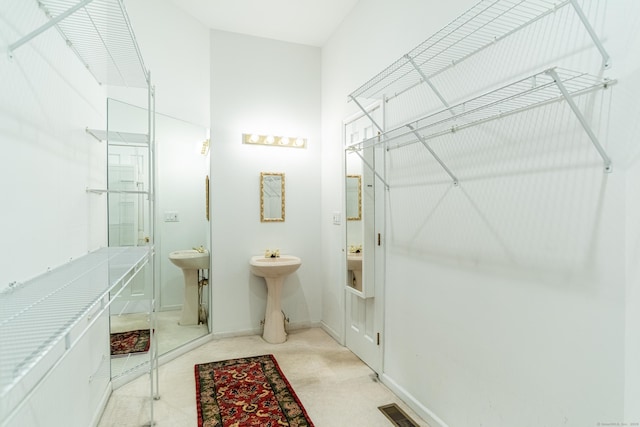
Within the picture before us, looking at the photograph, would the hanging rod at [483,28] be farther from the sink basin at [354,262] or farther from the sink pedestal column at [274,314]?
the sink pedestal column at [274,314]

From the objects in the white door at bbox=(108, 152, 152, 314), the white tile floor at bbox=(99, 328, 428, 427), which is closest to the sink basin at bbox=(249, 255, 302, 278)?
the white tile floor at bbox=(99, 328, 428, 427)

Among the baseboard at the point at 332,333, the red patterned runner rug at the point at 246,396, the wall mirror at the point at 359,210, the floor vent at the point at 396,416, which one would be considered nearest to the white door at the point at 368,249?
the wall mirror at the point at 359,210

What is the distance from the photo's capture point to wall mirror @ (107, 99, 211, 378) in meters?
2.50

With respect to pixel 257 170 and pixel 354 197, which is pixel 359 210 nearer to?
pixel 354 197

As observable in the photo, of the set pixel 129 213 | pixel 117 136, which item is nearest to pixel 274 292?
pixel 129 213

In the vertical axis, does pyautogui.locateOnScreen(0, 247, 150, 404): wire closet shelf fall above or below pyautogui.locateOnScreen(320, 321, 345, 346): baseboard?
above

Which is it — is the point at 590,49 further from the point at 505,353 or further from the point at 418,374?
the point at 418,374

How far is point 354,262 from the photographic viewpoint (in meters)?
2.98

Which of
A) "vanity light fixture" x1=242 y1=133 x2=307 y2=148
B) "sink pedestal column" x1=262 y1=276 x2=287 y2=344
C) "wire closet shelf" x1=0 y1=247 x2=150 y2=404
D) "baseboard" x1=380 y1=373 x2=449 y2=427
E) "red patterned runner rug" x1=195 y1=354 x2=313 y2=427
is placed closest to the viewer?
"wire closet shelf" x1=0 y1=247 x2=150 y2=404

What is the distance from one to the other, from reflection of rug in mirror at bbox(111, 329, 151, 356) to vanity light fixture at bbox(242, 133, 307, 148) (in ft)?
6.76

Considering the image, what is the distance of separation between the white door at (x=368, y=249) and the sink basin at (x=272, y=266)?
2.04 feet

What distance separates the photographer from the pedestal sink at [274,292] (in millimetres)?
3320

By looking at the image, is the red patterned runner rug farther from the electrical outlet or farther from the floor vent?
the electrical outlet

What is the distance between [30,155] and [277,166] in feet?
8.21
